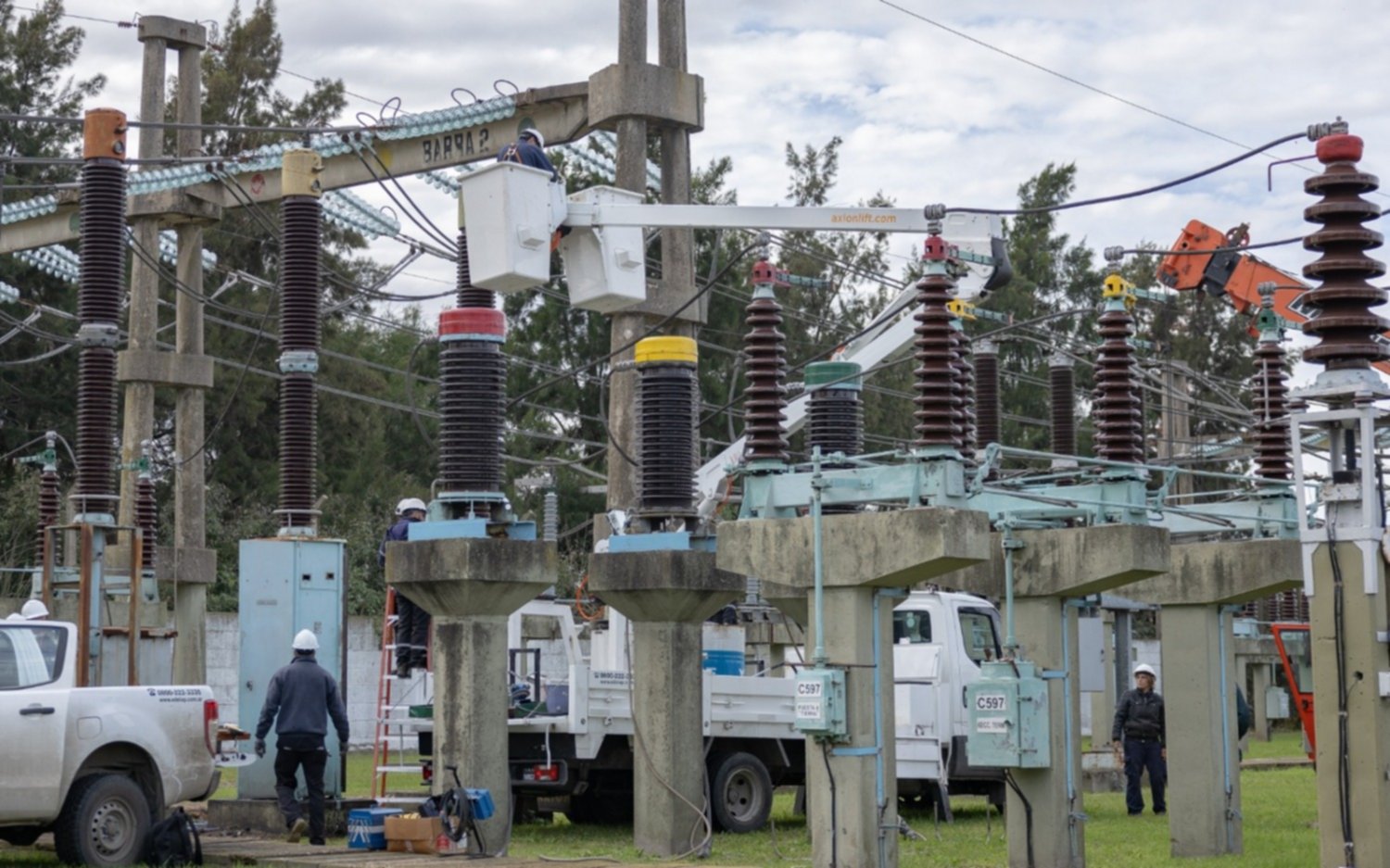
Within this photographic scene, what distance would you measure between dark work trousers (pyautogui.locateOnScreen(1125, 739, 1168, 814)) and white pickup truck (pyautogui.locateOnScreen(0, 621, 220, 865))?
11532mm

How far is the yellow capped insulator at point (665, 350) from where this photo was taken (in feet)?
52.2

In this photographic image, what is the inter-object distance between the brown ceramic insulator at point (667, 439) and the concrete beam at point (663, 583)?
453 mm

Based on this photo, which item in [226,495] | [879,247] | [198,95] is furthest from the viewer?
[879,247]

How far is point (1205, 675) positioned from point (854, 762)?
15.8 ft

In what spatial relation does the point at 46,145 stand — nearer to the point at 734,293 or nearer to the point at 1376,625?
the point at 734,293

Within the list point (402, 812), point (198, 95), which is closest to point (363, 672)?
point (198, 95)

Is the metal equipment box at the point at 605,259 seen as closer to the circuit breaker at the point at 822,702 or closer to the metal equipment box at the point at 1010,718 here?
the circuit breaker at the point at 822,702

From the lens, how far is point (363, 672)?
113ft

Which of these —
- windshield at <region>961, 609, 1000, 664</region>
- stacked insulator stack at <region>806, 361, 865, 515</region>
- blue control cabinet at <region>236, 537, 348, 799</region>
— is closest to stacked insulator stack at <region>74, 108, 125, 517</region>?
blue control cabinet at <region>236, 537, 348, 799</region>

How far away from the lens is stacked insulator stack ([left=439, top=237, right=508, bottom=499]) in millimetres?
15266

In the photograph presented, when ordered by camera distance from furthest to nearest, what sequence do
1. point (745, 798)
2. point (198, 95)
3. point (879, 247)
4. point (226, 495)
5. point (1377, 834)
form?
point (879, 247), point (226, 495), point (198, 95), point (745, 798), point (1377, 834)

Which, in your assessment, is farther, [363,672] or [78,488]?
[363,672]

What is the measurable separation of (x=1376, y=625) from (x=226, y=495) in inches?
1437

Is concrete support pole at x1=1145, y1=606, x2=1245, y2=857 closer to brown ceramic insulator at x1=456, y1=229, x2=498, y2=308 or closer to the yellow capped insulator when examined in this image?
the yellow capped insulator
